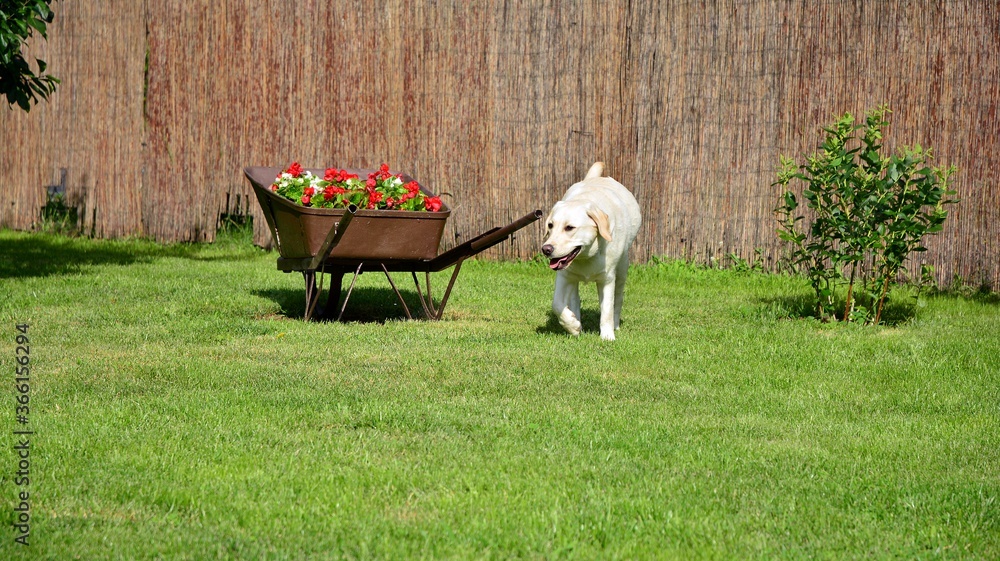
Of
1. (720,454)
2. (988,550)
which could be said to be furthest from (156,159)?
(988,550)

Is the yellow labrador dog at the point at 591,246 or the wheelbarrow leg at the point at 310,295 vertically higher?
the yellow labrador dog at the point at 591,246

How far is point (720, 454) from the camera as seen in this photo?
420 cm

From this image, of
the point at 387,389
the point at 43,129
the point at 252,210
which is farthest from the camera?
the point at 43,129

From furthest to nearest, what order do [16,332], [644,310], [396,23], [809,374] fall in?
[396,23]
[644,310]
[16,332]
[809,374]

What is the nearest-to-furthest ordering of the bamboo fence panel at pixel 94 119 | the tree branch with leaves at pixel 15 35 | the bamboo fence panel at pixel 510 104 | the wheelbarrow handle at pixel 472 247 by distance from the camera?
1. the wheelbarrow handle at pixel 472 247
2. the tree branch with leaves at pixel 15 35
3. the bamboo fence panel at pixel 510 104
4. the bamboo fence panel at pixel 94 119

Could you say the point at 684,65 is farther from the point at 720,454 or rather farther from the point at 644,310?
the point at 720,454

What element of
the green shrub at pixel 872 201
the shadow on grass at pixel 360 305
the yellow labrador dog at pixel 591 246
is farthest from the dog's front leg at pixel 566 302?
the green shrub at pixel 872 201

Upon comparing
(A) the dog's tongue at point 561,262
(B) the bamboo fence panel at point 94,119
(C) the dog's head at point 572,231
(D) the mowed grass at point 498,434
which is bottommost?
(D) the mowed grass at point 498,434

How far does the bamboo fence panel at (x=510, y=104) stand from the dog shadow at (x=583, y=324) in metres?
2.17

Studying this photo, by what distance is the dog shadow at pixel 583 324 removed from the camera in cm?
711

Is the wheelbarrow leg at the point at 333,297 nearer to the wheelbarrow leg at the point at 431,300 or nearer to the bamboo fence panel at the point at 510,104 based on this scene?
the wheelbarrow leg at the point at 431,300

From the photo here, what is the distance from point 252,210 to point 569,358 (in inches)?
257

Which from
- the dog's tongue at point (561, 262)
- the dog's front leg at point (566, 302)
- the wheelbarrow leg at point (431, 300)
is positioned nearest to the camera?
the dog's tongue at point (561, 262)

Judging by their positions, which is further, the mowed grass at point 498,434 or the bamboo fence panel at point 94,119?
the bamboo fence panel at point 94,119
